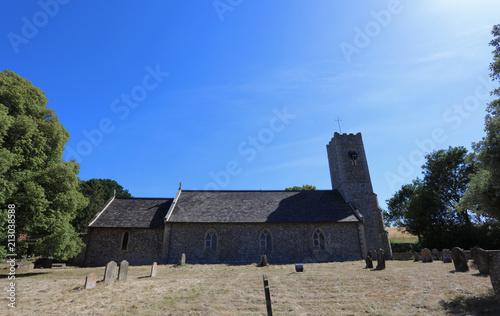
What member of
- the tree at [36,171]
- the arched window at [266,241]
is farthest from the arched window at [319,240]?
the tree at [36,171]

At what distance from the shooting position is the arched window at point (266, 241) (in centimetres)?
2338

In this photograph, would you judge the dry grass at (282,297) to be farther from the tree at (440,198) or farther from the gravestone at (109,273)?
the tree at (440,198)

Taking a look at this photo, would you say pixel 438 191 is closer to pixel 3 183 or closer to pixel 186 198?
pixel 186 198

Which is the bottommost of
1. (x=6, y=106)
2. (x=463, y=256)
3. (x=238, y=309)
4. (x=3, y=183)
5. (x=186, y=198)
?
(x=238, y=309)

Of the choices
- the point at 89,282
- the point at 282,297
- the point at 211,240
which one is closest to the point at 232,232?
the point at 211,240

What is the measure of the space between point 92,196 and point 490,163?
160 feet

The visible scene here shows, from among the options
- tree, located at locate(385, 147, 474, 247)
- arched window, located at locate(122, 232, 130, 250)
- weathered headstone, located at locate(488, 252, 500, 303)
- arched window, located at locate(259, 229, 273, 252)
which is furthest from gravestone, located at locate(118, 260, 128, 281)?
tree, located at locate(385, 147, 474, 247)

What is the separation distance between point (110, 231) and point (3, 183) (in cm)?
1181

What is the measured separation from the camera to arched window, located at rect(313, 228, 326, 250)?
2361 cm

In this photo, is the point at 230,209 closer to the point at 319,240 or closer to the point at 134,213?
the point at 319,240

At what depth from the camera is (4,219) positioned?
41.7 ft

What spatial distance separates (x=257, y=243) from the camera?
2352cm

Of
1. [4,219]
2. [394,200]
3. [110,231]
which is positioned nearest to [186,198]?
[110,231]

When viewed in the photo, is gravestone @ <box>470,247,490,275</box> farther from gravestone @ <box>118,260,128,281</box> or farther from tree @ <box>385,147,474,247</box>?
tree @ <box>385,147,474,247</box>
